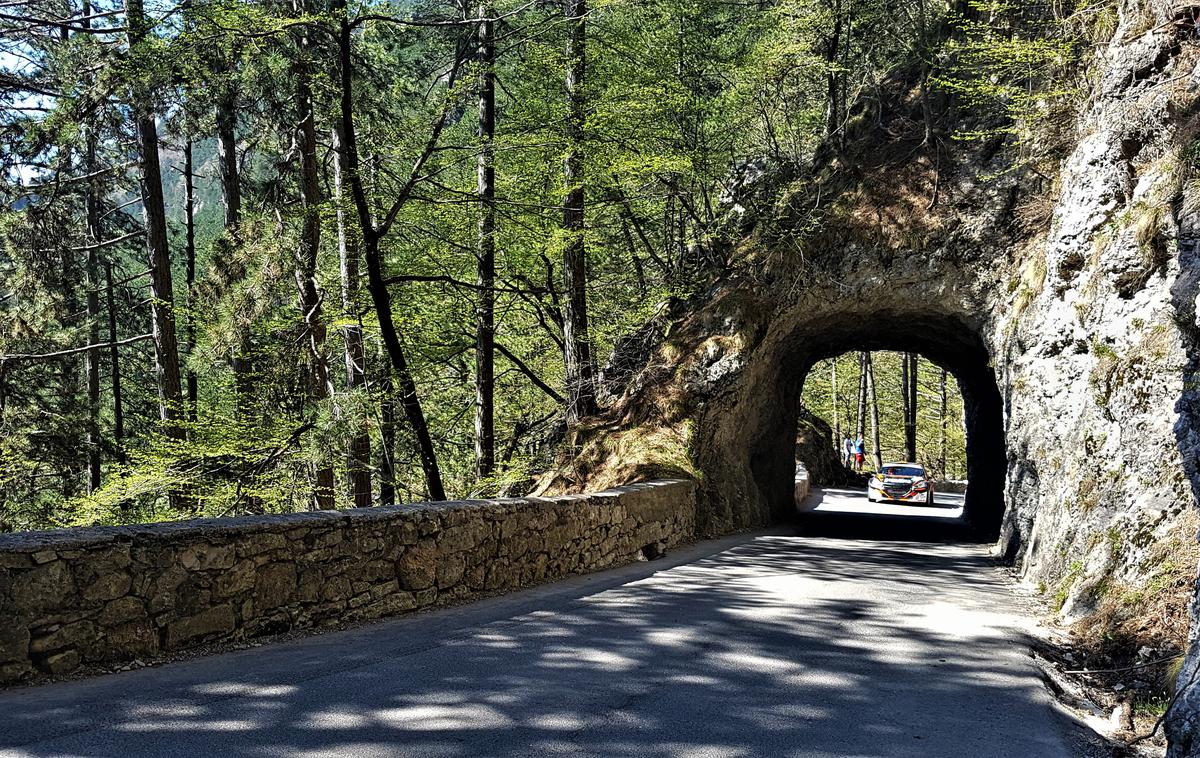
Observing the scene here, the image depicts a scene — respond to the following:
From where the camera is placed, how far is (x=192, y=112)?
12.5m

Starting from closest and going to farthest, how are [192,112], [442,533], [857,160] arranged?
1. [442,533]
2. [192,112]
3. [857,160]

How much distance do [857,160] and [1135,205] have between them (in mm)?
8093

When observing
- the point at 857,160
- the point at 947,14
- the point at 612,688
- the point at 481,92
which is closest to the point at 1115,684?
the point at 612,688

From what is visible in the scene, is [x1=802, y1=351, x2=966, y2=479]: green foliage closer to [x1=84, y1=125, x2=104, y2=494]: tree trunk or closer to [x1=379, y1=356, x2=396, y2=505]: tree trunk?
[x1=84, y1=125, x2=104, y2=494]: tree trunk

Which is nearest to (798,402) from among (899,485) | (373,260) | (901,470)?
(899,485)

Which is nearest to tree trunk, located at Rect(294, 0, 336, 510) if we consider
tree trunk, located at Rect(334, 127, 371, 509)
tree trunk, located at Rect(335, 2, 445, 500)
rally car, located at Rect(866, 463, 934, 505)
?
tree trunk, located at Rect(334, 127, 371, 509)

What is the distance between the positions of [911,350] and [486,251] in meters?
12.4

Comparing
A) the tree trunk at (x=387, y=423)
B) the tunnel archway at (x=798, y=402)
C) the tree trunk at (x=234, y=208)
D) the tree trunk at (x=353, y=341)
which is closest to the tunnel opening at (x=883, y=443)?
the tunnel archway at (x=798, y=402)

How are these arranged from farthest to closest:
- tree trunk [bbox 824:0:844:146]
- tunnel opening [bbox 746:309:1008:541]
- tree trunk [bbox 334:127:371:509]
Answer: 1. tree trunk [bbox 824:0:844:146]
2. tunnel opening [bbox 746:309:1008:541]
3. tree trunk [bbox 334:127:371:509]

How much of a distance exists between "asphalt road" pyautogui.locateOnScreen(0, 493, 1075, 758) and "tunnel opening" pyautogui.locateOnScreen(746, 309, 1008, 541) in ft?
31.9

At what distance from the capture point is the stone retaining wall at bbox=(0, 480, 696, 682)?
480cm

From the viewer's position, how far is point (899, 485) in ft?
86.3

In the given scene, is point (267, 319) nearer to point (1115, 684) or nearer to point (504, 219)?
point (504, 219)

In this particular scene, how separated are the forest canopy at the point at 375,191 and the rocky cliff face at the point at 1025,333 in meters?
1.21
